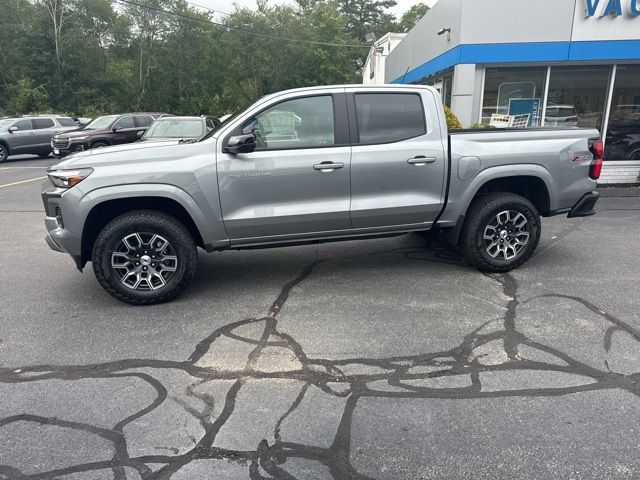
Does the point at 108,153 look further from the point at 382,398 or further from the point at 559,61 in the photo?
the point at 559,61

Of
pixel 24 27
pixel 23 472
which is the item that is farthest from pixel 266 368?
pixel 24 27

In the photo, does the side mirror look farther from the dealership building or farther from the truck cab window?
the dealership building

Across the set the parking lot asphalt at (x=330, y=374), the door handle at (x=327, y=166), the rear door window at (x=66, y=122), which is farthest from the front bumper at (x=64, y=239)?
the rear door window at (x=66, y=122)

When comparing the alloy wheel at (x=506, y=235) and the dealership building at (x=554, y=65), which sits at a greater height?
the dealership building at (x=554, y=65)

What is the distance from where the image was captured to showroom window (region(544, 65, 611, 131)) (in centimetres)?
1052

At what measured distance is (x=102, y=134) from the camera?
16062 mm

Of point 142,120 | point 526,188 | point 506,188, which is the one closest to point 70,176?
point 506,188

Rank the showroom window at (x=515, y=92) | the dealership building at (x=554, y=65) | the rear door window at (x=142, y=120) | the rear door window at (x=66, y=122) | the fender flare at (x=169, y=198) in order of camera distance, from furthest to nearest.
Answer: the rear door window at (x=66, y=122)
the rear door window at (x=142, y=120)
the showroom window at (x=515, y=92)
the dealership building at (x=554, y=65)
the fender flare at (x=169, y=198)

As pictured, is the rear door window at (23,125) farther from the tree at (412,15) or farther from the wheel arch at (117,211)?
the tree at (412,15)

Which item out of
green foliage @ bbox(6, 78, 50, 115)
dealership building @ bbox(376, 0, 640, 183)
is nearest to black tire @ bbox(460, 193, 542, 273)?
dealership building @ bbox(376, 0, 640, 183)

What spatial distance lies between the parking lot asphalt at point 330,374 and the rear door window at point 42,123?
15.9 meters

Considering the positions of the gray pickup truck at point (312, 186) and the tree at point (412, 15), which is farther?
the tree at point (412, 15)

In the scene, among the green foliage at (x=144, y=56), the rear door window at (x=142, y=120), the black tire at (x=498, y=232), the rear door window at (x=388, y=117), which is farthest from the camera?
the green foliage at (x=144, y=56)

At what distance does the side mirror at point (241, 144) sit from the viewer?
441 cm
